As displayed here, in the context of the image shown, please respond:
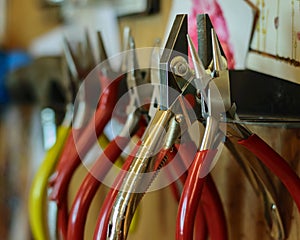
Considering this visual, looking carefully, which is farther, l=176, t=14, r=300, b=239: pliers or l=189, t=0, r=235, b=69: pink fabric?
l=189, t=0, r=235, b=69: pink fabric

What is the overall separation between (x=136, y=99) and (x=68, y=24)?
0.38 m

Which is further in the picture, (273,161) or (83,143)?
(83,143)

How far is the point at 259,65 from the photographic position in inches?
18.0

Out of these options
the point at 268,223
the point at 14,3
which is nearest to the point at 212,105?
the point at 268,223

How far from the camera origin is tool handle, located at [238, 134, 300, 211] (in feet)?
1.19

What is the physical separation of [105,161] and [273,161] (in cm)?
16

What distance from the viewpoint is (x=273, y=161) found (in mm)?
366

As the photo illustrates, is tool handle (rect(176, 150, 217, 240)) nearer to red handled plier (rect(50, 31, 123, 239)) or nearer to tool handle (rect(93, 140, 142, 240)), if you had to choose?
tool handle (rect(93, 140, 142, 240))

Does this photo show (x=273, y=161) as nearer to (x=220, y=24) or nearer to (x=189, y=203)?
(x=189, y=203)

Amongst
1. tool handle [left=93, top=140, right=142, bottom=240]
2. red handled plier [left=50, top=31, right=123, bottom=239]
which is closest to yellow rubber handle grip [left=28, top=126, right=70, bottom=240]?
red handled plier [left=50, top=31, right=123, bottom=239]

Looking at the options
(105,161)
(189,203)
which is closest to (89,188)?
(105,161)

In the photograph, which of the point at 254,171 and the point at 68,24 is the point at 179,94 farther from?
the point at 68,24

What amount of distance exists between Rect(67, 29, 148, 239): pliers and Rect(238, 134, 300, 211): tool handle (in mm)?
125

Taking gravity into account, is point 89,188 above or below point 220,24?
below
